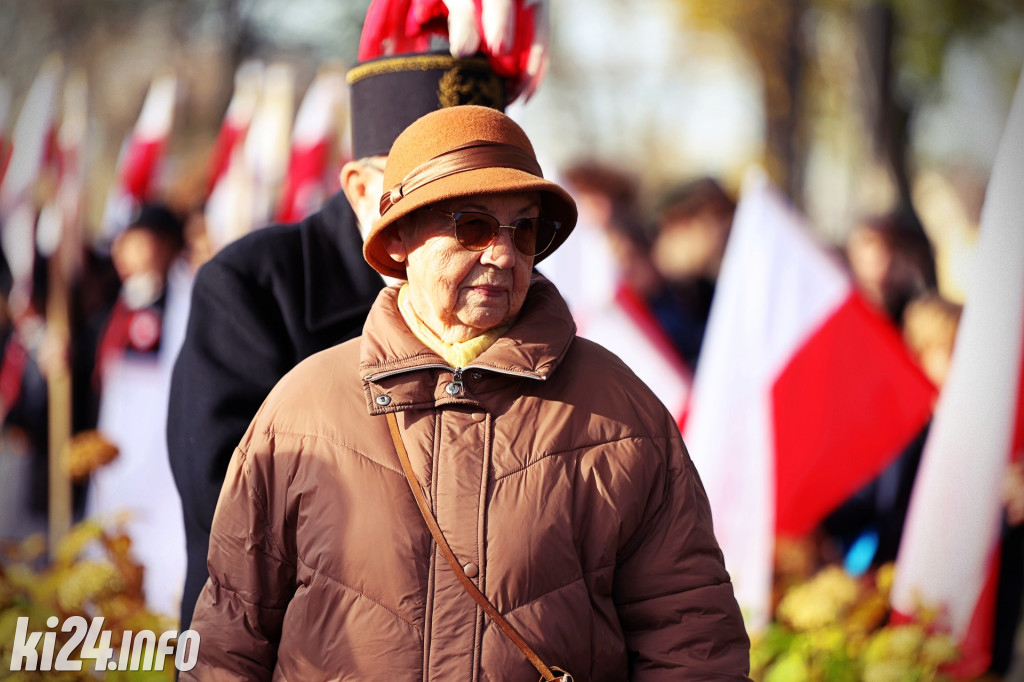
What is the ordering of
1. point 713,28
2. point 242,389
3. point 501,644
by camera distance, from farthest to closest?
point 713,28 → point 242,389 → point 501,644

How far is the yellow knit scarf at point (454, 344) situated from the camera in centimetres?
210

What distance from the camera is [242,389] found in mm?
2643

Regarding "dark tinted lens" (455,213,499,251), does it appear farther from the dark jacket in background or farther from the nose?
the dark jacket in background

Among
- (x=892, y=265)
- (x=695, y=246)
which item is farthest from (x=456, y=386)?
(x=695, y=246)

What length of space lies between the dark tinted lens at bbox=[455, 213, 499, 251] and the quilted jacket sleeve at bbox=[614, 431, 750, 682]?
1.61ft

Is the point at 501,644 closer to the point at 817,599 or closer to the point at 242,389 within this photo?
the point at 242,389

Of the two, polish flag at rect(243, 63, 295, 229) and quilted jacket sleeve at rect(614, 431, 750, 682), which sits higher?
polish flag at rect(243, 63, 295, 229)

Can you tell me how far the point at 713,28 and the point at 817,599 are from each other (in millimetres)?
13822

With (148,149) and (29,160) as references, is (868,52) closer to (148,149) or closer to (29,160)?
(148,149)

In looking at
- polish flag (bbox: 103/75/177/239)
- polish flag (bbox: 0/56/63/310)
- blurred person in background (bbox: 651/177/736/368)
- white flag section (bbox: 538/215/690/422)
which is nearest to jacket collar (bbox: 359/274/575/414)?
white flag section (bbox: 538/215/690/422)

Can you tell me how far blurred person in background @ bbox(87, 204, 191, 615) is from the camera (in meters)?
5.59

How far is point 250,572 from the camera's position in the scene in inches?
78.3

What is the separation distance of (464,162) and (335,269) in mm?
928

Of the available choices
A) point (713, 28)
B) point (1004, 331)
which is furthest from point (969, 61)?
point (713, 28)
